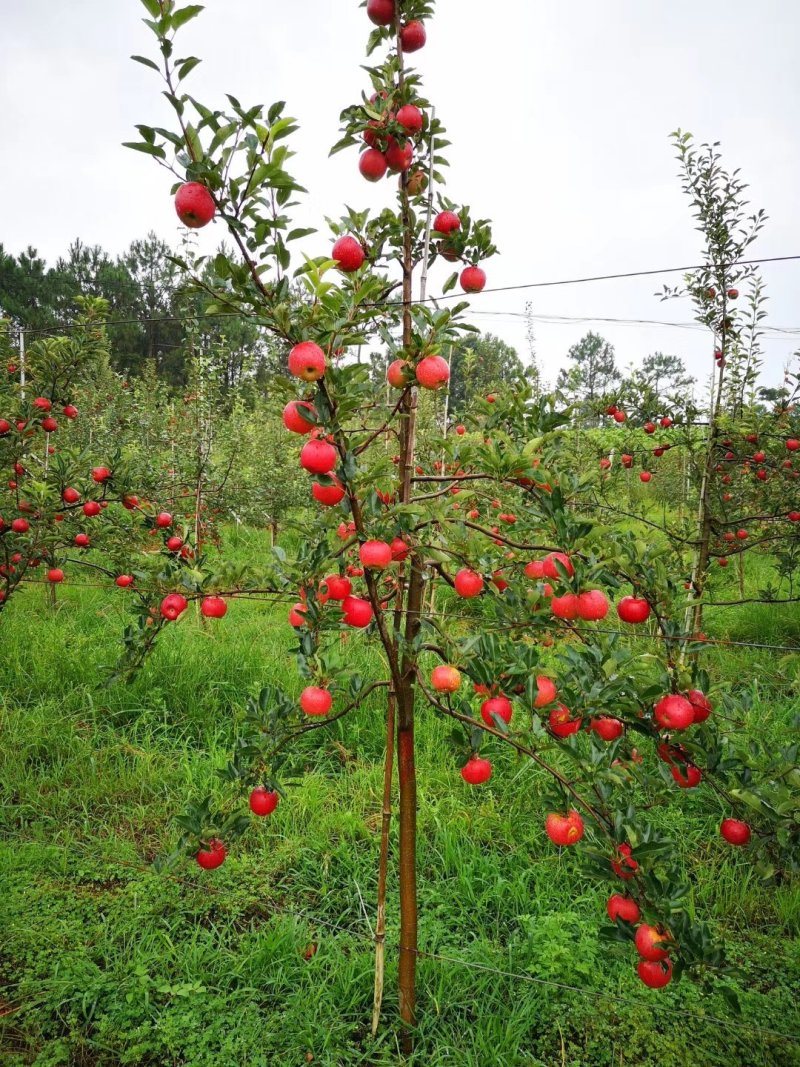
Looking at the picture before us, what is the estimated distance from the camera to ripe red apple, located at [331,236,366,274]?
140 cm

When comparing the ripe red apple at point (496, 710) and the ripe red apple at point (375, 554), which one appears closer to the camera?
the ripe red apple at point (375, 554)

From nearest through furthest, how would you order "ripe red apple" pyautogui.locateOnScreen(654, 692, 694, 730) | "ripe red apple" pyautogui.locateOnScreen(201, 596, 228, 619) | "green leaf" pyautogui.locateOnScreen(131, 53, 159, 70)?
"green leaf" pyautogui.locateOnScreen(131, 53, 159, 70)
"ripe red apple" pyautogui.locateOnScreen(654, 692, 694, 730)
"ripe red apple" pyautogui.locateOnScreen(201, 596, 228, 619)

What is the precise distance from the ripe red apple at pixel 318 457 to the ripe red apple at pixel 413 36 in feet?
3.21

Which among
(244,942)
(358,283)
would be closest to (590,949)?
(244,942)

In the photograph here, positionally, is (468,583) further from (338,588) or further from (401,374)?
(401,374)

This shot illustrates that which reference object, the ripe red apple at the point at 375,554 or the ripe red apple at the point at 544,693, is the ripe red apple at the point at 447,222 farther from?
the ripe red apple at the point at 544,693

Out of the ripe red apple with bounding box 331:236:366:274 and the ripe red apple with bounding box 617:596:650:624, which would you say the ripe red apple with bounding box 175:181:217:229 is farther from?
the ripe red apple with bounding box 617:596:650:624

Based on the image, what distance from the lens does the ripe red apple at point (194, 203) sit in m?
1.06

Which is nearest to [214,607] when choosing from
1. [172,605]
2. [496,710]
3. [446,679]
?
[172,605]

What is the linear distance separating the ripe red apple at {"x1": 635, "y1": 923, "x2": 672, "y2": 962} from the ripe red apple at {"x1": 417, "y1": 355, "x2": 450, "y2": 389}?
1181 millimetres

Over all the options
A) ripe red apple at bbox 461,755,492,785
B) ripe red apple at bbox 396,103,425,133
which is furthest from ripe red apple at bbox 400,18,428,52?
ripe red apple at bbox 461,755,492,785

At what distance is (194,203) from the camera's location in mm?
1064

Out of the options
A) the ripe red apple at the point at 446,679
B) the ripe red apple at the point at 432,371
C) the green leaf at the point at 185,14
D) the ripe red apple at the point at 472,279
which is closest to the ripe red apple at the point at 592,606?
the ripe red apple at the point at 446,679

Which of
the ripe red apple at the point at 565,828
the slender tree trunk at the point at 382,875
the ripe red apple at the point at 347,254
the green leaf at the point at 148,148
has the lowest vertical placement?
the slender tree trunk at the point at 382,875
